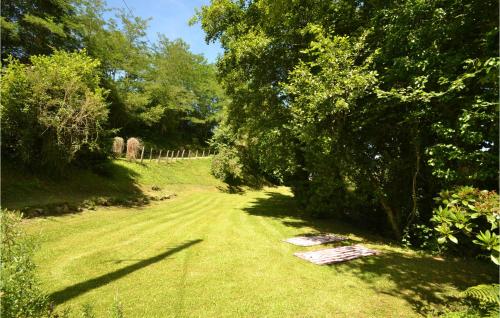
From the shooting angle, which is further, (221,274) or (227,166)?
(227,166)

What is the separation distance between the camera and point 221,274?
6.90m

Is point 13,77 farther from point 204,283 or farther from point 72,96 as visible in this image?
point 204,283

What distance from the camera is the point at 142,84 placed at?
34688 millimetres

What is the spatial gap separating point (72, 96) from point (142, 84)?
2257 cm

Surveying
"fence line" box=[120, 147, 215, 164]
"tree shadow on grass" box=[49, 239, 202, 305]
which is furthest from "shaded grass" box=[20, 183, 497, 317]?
"fence line" box=[120, 147, 215, 164]

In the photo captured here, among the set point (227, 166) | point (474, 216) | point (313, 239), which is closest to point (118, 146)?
point (227, 166)

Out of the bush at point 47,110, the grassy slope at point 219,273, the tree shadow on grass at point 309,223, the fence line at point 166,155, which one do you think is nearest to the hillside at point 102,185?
the fence line at point 166,155

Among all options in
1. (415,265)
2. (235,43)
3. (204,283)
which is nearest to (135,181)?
(235,43)

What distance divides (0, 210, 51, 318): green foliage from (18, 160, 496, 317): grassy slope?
493 millimetres

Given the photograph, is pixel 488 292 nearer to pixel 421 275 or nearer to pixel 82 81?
pixel 421 275

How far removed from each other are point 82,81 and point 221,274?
13.3 metres

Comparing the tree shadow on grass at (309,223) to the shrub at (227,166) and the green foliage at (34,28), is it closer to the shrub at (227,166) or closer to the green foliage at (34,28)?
the shrub at (227,166)

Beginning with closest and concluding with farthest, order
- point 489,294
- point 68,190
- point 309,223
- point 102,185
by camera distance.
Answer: point 489,294, point 309,223, point 68,190, point 102,185

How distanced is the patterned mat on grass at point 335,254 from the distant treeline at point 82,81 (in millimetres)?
12078
